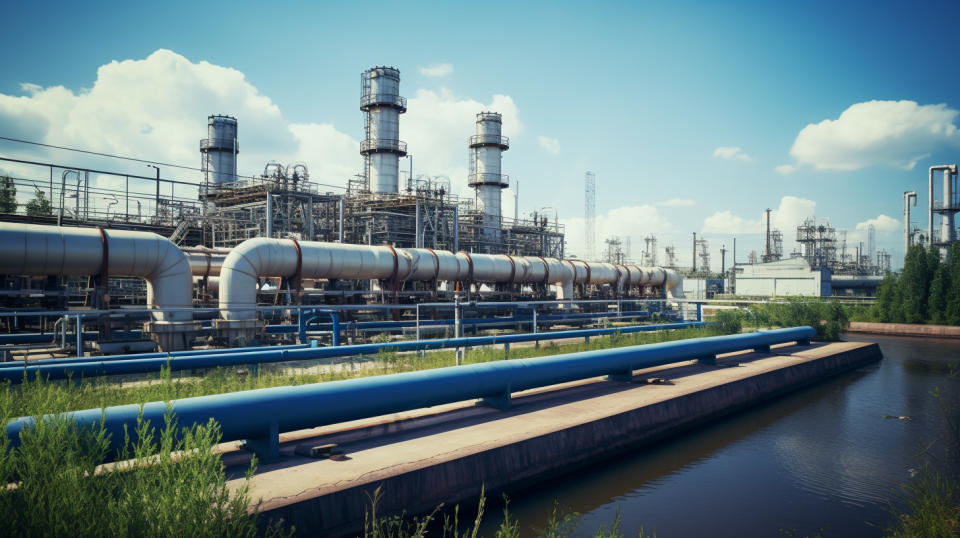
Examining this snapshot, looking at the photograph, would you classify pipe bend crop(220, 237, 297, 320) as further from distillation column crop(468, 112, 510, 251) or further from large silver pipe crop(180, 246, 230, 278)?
distillation column crop(468, 112, 510, 251)

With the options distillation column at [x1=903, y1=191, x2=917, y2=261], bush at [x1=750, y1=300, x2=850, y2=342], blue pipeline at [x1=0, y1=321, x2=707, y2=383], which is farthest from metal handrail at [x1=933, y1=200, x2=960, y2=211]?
blue pipeline at [x1=0, y1=321, x2=707, y2=383]

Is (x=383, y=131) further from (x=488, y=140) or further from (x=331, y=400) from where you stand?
(x=331, y=400)

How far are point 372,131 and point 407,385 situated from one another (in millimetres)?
33573

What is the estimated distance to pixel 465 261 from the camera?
1064 inches

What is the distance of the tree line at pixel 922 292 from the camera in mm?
27594

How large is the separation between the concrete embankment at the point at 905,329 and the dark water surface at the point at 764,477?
18.4 m

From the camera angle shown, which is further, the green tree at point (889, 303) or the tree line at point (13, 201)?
the green tree at point (889, 303)

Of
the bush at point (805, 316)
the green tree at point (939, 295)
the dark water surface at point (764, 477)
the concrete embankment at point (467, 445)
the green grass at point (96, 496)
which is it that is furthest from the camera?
the green tree at point (939, 295)

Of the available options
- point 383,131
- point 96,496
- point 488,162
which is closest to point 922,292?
point 488,162

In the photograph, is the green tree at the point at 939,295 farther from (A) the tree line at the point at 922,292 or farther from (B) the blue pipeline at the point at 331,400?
(B) the blue pipeline at the point at 331,400

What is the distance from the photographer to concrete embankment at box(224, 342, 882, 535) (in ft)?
15.8

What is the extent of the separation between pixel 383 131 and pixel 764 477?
110 feet

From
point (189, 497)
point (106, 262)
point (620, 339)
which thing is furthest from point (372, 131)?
point (189, 497)

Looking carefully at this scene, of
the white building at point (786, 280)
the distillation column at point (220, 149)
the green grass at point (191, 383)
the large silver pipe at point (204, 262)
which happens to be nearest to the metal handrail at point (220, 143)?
the distillation column at point (220, 149)
